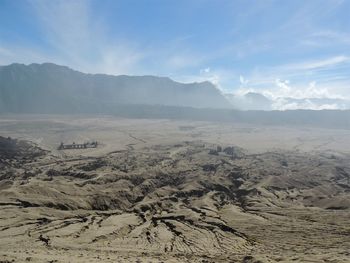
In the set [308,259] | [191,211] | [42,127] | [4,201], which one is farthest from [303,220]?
[42,127]

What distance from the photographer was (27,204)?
140 feet

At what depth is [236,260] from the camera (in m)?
25.9

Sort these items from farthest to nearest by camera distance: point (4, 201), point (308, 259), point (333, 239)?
point (4, 201), point (333, 239), point (308, 259)

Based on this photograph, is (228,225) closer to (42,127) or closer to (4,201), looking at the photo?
(4,201)

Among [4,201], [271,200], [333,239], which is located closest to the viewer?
[333,239]

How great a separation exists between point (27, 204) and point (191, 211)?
16.4 m

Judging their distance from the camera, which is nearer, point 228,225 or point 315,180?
point 228,225

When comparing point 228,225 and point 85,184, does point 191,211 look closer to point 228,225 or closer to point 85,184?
point 228,225

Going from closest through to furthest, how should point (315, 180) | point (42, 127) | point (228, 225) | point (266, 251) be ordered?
point (266, 251) → point (228, 225) → point (315, 180) → point (42, 127)

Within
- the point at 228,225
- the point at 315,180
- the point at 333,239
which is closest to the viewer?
the point at 333,239

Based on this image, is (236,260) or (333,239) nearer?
(236,260)

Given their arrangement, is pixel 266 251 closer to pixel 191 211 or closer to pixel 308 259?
pixel 308 259

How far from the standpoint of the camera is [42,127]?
175m

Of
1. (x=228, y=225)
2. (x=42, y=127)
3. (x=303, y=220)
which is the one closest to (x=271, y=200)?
(x=303, y=220)
